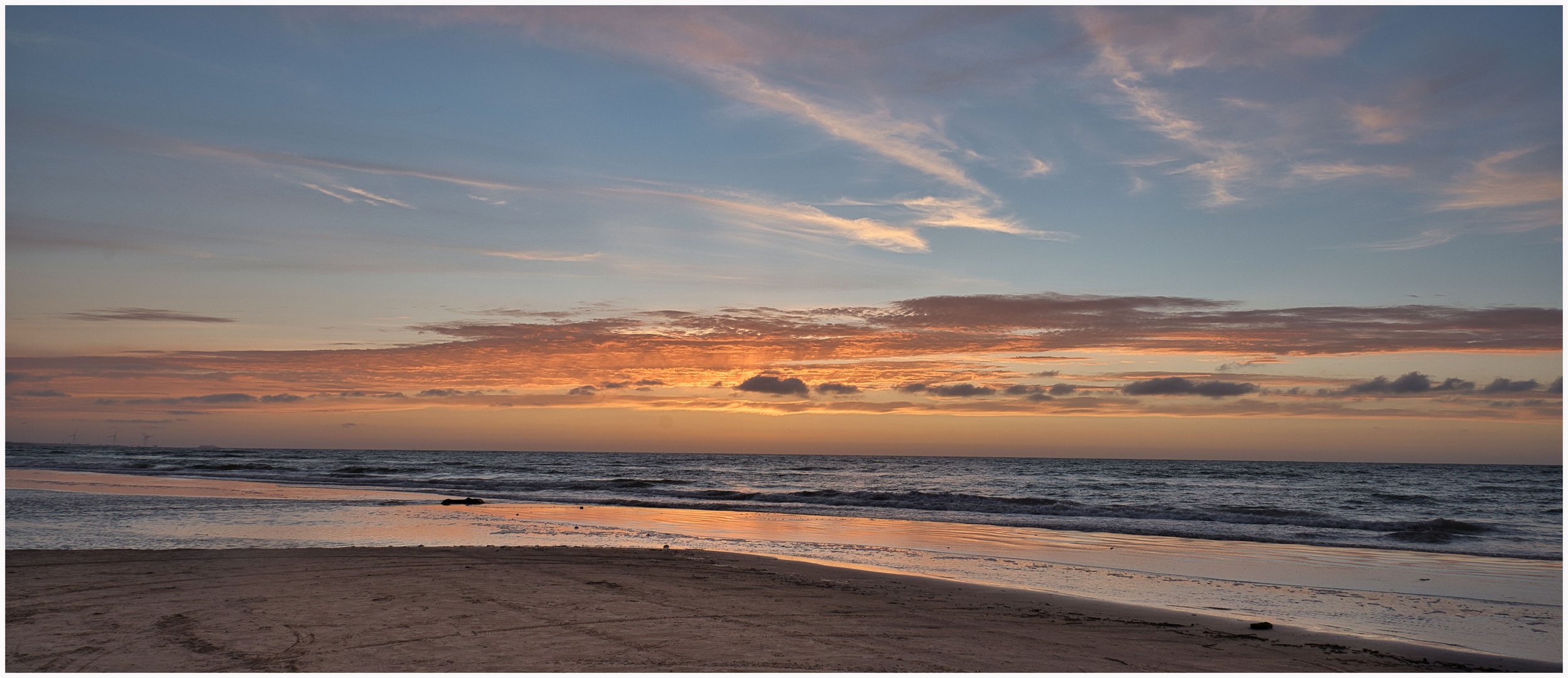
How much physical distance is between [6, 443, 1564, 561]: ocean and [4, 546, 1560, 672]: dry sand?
573 inches

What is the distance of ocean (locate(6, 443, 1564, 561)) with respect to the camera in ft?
84.1

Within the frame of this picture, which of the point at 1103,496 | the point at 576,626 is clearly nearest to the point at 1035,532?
the point at 576,626

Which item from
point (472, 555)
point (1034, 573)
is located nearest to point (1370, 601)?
point (1034, 573)

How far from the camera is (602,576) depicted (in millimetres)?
13133

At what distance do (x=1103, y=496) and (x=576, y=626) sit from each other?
131ft

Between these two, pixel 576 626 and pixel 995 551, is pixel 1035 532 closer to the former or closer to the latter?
pixel 995 551

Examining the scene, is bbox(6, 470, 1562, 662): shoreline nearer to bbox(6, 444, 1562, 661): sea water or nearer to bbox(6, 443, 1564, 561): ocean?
bbox(6, 444, 1562, 661): sea water

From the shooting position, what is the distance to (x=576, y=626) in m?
9.40

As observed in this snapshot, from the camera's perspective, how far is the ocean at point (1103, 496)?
25.6 meters

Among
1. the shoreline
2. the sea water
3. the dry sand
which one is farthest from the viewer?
the sea water

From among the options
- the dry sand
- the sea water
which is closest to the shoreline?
the sea water

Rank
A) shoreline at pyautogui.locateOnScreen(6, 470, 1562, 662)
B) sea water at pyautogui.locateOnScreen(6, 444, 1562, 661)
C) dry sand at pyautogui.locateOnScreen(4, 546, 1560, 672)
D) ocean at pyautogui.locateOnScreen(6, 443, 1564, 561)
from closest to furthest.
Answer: dry sand at pyautogui.locateOnScreen(4, 546, 1560, 672)
shoreline at pyautogui.locateOnScreen(6, 470, 1562, 662)
sea water at pyautogui.locateOnScreen(6, 444, 1562, 661)
ocean at pyautogui.locateOnScreen(6, 443, 1564, 561)

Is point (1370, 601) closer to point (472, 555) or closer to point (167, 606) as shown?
point (472, 555)

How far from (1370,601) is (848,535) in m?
12.1
